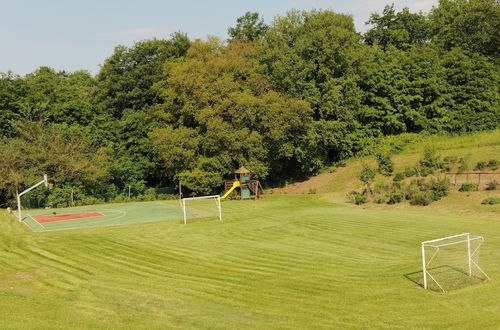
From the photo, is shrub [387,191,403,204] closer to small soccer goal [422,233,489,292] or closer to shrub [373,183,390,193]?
shrub [373,183,390,193]

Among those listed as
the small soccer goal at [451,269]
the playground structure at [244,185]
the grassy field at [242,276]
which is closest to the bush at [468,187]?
the grassy field at [242,276]

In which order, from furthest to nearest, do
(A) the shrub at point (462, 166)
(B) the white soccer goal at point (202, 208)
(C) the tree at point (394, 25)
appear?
(C) the tree at point (394, 25), (A) the shrub at point (462, 166), (B) the white soccer goal at point (202, 208)

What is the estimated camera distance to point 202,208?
128 feet

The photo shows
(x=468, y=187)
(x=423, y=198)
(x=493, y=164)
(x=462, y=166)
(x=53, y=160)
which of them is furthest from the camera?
(x=53, y=160)

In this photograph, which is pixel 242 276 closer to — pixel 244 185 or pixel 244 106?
pixel 244 185

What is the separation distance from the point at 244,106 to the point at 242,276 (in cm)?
3041

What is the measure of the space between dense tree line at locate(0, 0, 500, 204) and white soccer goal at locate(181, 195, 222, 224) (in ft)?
16.7

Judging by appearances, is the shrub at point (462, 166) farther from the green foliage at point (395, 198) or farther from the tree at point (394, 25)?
the tree at point (394, 25)

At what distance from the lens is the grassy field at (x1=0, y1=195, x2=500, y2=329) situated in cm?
1386

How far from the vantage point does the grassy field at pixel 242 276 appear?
1386cm

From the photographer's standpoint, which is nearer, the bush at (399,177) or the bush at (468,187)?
the bush at (468,187)

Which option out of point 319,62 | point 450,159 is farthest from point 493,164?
point 319,62

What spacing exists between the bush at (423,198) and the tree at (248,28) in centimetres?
4254

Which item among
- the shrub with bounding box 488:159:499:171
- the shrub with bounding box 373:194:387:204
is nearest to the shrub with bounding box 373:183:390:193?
the shrub with bounding box 373:194:387:204
